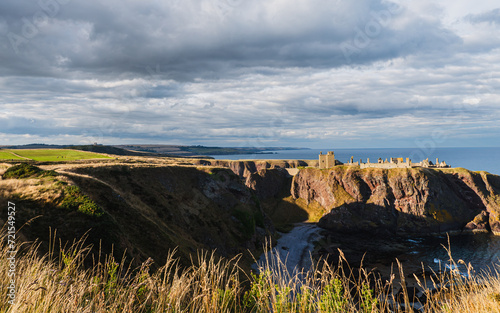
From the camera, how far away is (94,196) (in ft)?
128

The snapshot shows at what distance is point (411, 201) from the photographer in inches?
4050

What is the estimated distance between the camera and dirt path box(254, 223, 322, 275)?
226ft

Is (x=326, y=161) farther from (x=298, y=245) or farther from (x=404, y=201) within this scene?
(x=298, y=245)

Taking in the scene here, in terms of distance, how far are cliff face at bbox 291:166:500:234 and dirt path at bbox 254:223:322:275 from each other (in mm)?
8397

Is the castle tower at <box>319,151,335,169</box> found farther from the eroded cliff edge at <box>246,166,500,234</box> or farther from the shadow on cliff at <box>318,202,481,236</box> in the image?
the shadow on cliff at <box>318,202,481,236</box>

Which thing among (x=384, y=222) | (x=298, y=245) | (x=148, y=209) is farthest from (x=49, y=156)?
(x=384, y=222)

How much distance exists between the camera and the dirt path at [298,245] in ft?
226

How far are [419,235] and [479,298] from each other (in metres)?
105

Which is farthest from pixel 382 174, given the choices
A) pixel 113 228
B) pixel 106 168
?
pixel 113 228

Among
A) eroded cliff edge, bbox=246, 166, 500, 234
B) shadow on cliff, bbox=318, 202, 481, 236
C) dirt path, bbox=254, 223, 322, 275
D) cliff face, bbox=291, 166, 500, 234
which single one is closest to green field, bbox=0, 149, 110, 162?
dirt path, bbox=254, 223, 322, 275

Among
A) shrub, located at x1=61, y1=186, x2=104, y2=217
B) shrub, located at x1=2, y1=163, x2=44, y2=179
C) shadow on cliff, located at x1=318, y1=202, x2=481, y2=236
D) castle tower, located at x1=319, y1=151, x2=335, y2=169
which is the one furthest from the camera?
castle tower, located at x1=319, y1=151, x2=335, y2=169

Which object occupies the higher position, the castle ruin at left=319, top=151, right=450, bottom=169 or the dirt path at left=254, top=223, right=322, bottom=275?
the castle ruin at left=319, top=151, right=450, bottom=169

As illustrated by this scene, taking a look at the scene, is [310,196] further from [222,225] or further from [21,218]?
[21,218]

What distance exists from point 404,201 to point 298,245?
162 ft
